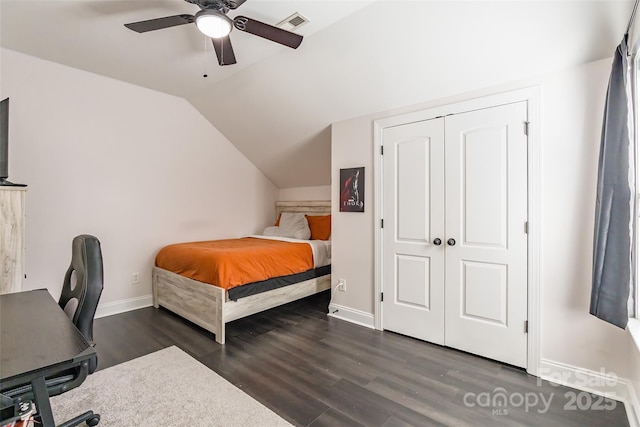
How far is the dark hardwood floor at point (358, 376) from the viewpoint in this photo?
180 cm

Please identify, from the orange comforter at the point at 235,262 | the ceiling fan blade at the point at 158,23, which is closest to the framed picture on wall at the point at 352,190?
the orange comforter at the point at 235,262

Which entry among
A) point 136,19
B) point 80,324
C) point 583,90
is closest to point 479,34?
point 583,90

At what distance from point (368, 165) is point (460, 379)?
6.66 ft

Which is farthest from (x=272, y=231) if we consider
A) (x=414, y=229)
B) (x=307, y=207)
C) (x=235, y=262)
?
(x=414, y=229)

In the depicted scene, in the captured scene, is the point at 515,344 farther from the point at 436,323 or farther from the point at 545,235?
the point at 545,235

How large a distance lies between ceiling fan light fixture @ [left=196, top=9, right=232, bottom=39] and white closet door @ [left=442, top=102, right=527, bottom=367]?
6.21ft

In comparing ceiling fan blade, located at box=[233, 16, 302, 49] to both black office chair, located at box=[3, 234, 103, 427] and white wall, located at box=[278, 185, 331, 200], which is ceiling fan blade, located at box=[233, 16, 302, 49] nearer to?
black office chair, located at box=[3, 234, 103, 427]

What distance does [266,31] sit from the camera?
208cm

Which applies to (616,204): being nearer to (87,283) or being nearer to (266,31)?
(266,31)

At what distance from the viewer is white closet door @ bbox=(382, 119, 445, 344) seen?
2721 millimetres

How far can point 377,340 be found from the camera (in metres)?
2.84

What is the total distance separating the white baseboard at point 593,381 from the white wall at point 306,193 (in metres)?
3.29

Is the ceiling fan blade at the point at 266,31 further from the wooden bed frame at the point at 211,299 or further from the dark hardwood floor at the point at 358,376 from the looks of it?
the dark hardwood floor at the point at 358,376

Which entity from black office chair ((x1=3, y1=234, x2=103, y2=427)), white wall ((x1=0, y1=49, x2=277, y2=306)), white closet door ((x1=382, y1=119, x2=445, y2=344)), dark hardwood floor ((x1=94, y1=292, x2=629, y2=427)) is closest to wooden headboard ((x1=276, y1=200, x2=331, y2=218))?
white wall ((x1=0, y1=49, x2=277, y2=306))
